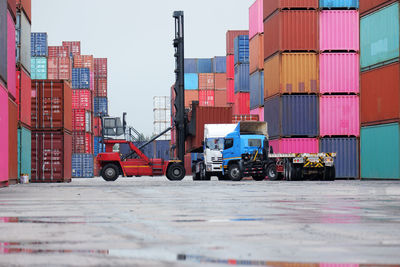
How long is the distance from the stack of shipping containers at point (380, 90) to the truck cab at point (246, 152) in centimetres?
481

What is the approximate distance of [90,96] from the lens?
228 feet

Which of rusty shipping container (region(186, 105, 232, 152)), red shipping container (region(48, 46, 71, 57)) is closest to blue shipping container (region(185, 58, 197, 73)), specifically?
red shipping container (region(48, 46, 71, 57))

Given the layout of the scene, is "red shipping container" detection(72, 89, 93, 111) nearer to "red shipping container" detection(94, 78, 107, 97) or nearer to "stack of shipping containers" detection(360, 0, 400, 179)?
"red shipping container" detection(94, 78, 107, 97)

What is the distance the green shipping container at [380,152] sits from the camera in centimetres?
2891

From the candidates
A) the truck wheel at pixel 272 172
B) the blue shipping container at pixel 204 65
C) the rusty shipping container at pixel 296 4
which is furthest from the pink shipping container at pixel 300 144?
the blue shipping container at pixel 204 65

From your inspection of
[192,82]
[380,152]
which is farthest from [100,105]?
[380,152]

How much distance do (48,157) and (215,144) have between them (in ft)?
28.0

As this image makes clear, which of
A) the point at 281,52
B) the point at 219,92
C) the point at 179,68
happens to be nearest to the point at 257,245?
the point at 281,52

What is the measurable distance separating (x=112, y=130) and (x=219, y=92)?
39674mm

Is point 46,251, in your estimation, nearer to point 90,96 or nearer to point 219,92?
point 90,96

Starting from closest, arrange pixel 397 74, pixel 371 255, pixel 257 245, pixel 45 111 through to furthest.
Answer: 1. pixel 371 255
2. pixel 257 245
3. pixel 397 74
4. pixel 45 111

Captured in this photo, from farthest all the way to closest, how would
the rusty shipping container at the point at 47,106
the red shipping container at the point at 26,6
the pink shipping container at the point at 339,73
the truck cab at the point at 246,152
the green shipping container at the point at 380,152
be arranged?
the pink shipping container at the point at 339,73
the rusty shipping container at the point at 47,106
the truck cab at the point at 246,152
the red shipping container at the point at 26,6
the green shipping container at the point at 380,152

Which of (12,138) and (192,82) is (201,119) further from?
(192,82)

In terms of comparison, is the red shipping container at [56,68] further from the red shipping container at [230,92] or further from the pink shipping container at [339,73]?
the pink shipping container at [339,73]
